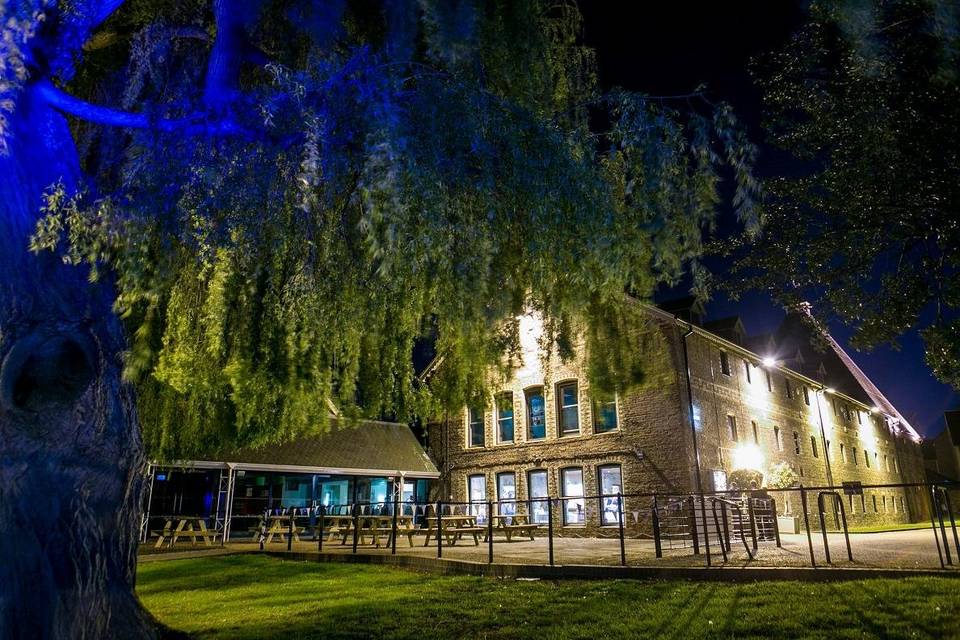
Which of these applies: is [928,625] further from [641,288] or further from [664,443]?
[664,443]

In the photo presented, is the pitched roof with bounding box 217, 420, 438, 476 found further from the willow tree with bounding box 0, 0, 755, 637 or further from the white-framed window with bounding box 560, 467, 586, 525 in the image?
the willow tree with bounding box 0, 0, 755, 637

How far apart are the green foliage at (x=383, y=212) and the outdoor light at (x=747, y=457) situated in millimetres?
16994

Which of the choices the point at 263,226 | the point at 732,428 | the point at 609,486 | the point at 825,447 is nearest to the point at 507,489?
the point at 609,486

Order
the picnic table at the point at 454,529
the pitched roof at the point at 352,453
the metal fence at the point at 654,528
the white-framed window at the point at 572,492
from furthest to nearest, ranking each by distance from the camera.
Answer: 1. the pitched roof at the point at 352,453
2. the white-framed window at the point at 572,492
3. the picnic table at the point at 454,529
4. the metal fence at the point at 654,528

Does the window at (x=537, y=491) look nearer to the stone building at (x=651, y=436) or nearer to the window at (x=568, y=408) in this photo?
the stone building at (x=651, y=436)

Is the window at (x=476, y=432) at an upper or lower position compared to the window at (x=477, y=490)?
upper

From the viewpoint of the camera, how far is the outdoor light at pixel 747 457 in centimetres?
2112

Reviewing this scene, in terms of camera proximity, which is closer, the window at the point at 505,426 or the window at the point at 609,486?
the window at the point at 609,486

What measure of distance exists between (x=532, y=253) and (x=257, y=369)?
8.74ft

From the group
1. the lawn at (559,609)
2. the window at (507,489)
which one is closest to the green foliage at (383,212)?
the lawn at (559,609)

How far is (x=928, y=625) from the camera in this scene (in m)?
5.29

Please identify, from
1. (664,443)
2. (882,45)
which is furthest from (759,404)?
(882,45)

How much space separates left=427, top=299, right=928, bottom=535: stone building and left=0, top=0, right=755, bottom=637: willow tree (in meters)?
11.0

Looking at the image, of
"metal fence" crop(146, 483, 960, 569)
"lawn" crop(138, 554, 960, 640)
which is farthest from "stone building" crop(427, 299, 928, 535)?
"lawn" crop(138, 554, 960, 640)
